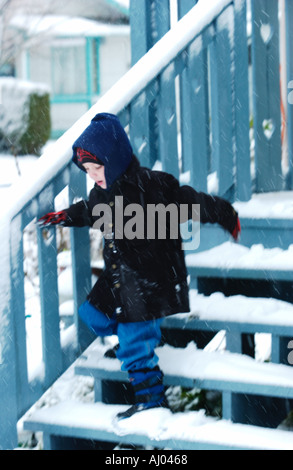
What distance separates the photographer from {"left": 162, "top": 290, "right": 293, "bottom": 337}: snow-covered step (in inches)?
109

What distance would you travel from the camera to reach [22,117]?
13.3m

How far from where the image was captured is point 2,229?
98.8 inches

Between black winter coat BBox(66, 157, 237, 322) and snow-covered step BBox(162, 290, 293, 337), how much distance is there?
0.21 m

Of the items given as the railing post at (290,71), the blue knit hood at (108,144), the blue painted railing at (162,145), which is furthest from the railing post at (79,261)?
the railing post at (290,71)

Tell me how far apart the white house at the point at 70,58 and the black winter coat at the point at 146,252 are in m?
14.4

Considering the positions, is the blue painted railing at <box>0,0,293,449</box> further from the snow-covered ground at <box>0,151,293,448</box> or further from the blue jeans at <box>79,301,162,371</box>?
the blue jeans at <box>79,301,162,371</box>

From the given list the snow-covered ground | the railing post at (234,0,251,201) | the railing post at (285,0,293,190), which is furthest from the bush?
the railing post at (234,0,251,201)

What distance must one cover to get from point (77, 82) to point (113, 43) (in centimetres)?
139

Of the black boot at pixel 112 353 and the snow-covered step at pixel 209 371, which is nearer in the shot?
the snow-covered step at pixel 209 371

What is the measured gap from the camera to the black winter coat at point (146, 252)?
2664 millimetres

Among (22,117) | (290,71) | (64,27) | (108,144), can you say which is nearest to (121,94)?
(108,144)

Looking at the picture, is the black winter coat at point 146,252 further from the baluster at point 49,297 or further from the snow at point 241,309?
the snow at point 241,309

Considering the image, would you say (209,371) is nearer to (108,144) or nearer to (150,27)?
(108,144)

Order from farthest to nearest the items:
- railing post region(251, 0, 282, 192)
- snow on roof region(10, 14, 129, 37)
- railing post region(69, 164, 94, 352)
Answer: snow on roof region(10, 14, 129, 37)
railing post region(251, 0, 282, 192)
railing post region(69, 164, 94, 352)
